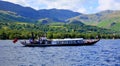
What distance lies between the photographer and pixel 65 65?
256 ft

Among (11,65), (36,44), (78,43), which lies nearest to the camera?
(11,65)

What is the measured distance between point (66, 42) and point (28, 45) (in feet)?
85.3

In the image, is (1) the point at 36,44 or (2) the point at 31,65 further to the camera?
(1) the point at 36,44

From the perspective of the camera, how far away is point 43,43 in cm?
18775

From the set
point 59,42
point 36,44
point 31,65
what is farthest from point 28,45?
point 31,65

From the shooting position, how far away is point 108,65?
7938 centimetres

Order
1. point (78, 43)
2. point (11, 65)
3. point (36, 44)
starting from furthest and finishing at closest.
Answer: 1. point (78, 43)
2. point (36, 44)
3. point (11, 65)

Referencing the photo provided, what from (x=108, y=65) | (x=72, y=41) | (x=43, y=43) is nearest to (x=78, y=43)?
(x=72, y=41)

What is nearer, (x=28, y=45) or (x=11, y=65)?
(x=11, y=65)

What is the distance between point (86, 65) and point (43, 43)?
110 metres

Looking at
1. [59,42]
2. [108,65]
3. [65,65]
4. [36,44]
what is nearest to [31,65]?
[65,65]

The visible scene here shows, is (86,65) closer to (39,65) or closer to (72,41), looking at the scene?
(39,65)

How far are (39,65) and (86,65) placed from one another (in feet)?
38.4

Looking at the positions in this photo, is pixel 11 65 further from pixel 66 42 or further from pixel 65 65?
pixel 66 42
